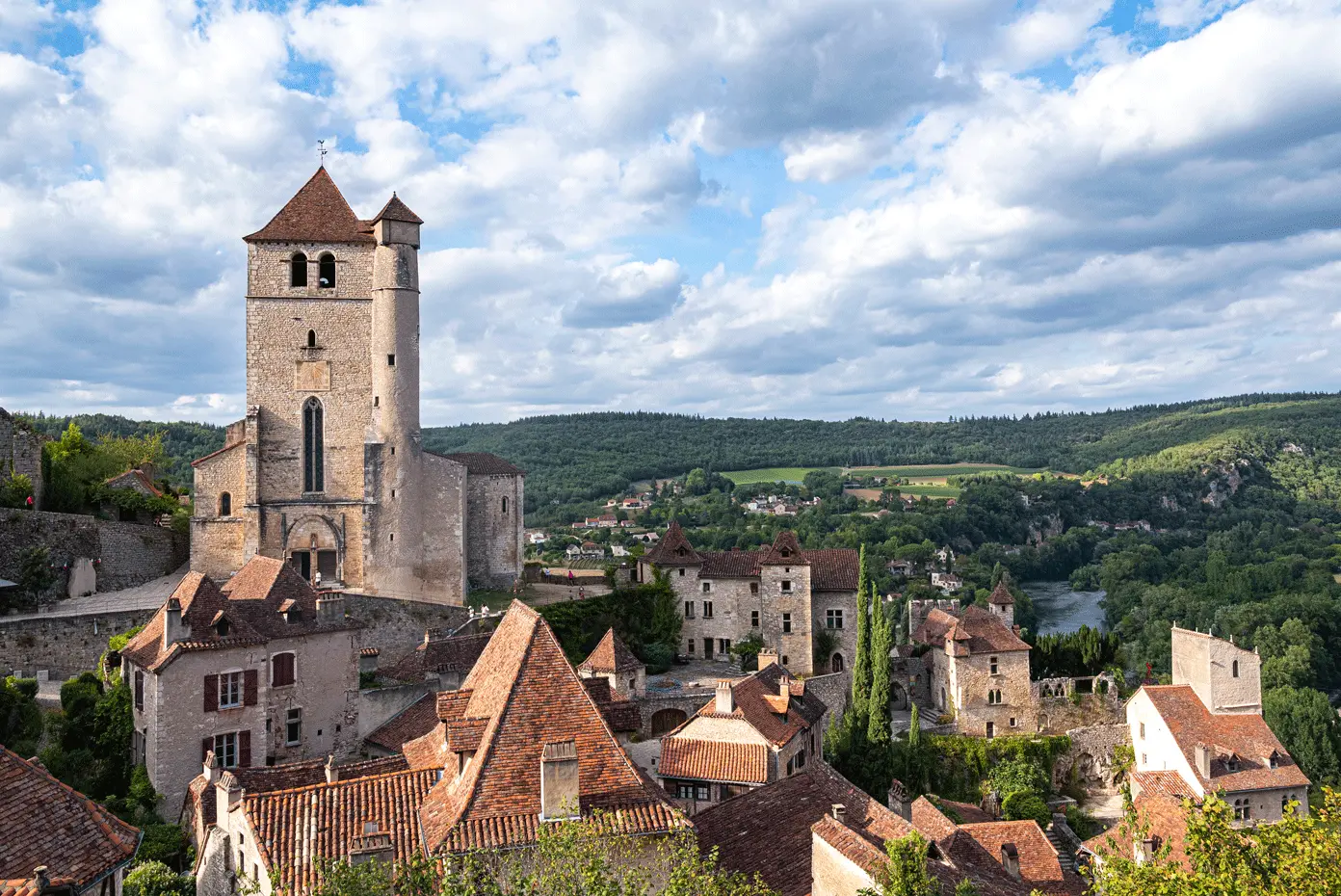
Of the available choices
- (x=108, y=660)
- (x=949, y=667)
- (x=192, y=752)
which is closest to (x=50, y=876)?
(x=192, y=752)

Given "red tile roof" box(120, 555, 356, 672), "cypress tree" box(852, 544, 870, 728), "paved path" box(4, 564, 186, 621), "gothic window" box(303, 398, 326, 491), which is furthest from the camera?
"gothic window" box(303, 398, 326, 491)

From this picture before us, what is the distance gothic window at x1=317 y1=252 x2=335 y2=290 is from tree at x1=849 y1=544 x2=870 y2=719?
2770 centimetres

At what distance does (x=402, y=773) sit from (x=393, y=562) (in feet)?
84.0

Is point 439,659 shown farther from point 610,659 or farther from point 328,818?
point 328,818

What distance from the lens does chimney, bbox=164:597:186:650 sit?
2738cm

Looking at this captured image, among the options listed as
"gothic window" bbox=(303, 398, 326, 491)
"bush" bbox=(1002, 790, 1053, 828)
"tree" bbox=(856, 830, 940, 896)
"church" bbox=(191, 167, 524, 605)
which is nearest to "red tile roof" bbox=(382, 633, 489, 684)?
"church" bbox=(191, 167, 524, 605)

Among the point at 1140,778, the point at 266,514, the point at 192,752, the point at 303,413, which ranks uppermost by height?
the point at 303,413

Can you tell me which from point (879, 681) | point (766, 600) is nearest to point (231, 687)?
point (766, 600)

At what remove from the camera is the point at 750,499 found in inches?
6339

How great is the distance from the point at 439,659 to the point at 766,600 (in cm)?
1815

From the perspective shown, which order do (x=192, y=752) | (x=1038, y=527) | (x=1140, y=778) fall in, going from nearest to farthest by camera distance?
(x=192, y=752)
(x=1140, y=778)
(x=1038, y=527)

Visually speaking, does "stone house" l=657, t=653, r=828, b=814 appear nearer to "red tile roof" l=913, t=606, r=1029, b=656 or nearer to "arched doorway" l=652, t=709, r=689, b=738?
"arched doorway" l=652, t=709, r=689, b=738

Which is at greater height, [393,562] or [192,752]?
[393,562]

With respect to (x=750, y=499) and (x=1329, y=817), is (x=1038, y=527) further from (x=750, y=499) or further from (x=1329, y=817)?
(x=1329, y=817)
